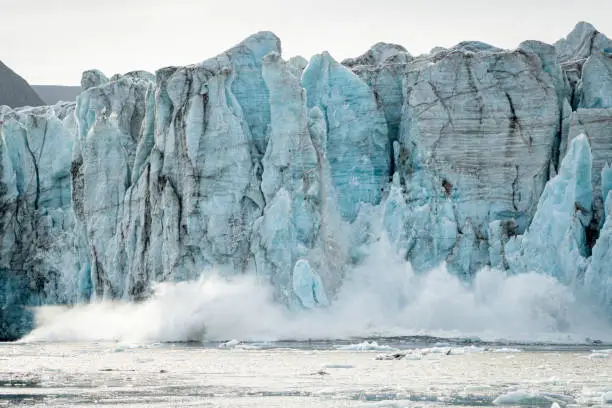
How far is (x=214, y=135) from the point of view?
175 feet

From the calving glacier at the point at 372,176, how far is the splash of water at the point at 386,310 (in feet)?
0.48

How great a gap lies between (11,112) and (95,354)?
95.8 ft

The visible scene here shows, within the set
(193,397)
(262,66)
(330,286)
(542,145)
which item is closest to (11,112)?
(262,66)

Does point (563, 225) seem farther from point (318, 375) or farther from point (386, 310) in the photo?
point (318, 375)

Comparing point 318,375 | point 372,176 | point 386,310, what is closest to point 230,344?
point 386,310

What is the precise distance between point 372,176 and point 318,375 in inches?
878

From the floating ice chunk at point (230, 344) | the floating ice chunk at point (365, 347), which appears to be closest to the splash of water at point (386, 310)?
the floating ice chunk at point (230, 344)

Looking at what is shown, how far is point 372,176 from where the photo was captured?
5412 cm

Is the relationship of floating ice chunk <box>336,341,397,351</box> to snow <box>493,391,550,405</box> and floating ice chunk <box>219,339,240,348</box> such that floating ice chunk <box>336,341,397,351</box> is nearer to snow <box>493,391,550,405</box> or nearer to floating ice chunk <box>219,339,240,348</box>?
floating ice chunk <box>219,339,240,348</box>

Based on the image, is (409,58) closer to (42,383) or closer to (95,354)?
(95,354)

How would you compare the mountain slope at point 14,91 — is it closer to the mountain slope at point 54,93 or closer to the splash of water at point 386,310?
the mountain slope at point 54,93

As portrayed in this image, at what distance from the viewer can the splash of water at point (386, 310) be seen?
47.0m

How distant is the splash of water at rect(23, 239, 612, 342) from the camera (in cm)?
4703

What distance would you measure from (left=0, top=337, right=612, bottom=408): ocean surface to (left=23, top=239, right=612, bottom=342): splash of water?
6.01 feet
